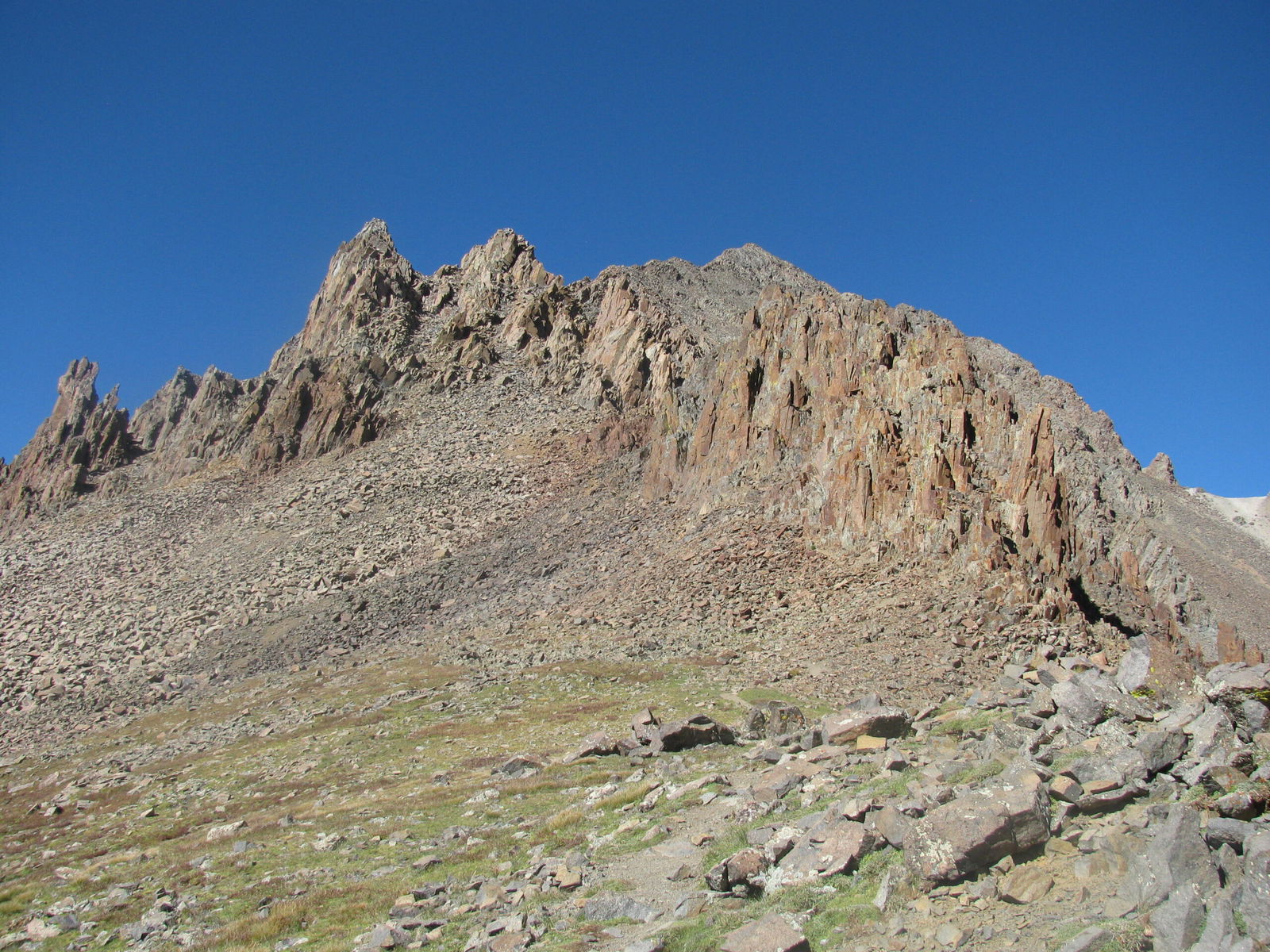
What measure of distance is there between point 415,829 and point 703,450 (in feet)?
154

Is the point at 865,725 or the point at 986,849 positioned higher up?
the point at 865,725

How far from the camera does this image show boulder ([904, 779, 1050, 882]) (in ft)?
31.0

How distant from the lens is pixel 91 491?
9550cm

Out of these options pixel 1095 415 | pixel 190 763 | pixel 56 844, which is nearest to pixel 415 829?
pixel 56 844

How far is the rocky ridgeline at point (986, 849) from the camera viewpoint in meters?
7.95

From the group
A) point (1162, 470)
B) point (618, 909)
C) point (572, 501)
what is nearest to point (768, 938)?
point (618, 909)

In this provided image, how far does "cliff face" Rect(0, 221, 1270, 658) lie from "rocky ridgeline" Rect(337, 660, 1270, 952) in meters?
24.4

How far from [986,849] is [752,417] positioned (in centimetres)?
5332

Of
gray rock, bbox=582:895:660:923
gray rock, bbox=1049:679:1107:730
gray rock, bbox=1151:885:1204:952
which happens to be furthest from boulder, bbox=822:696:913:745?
gray rock, bbox=1151:885:1204:952

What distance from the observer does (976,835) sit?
9.45 meters

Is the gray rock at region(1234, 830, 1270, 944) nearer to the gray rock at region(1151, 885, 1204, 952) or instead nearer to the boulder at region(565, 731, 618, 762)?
the gray rock at region(1151, 885, 1204, 952)

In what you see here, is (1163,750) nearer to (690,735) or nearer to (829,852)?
(829,852)

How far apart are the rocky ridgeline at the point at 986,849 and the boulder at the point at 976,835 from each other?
0.9 inches

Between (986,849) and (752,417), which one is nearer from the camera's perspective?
(986,849)
